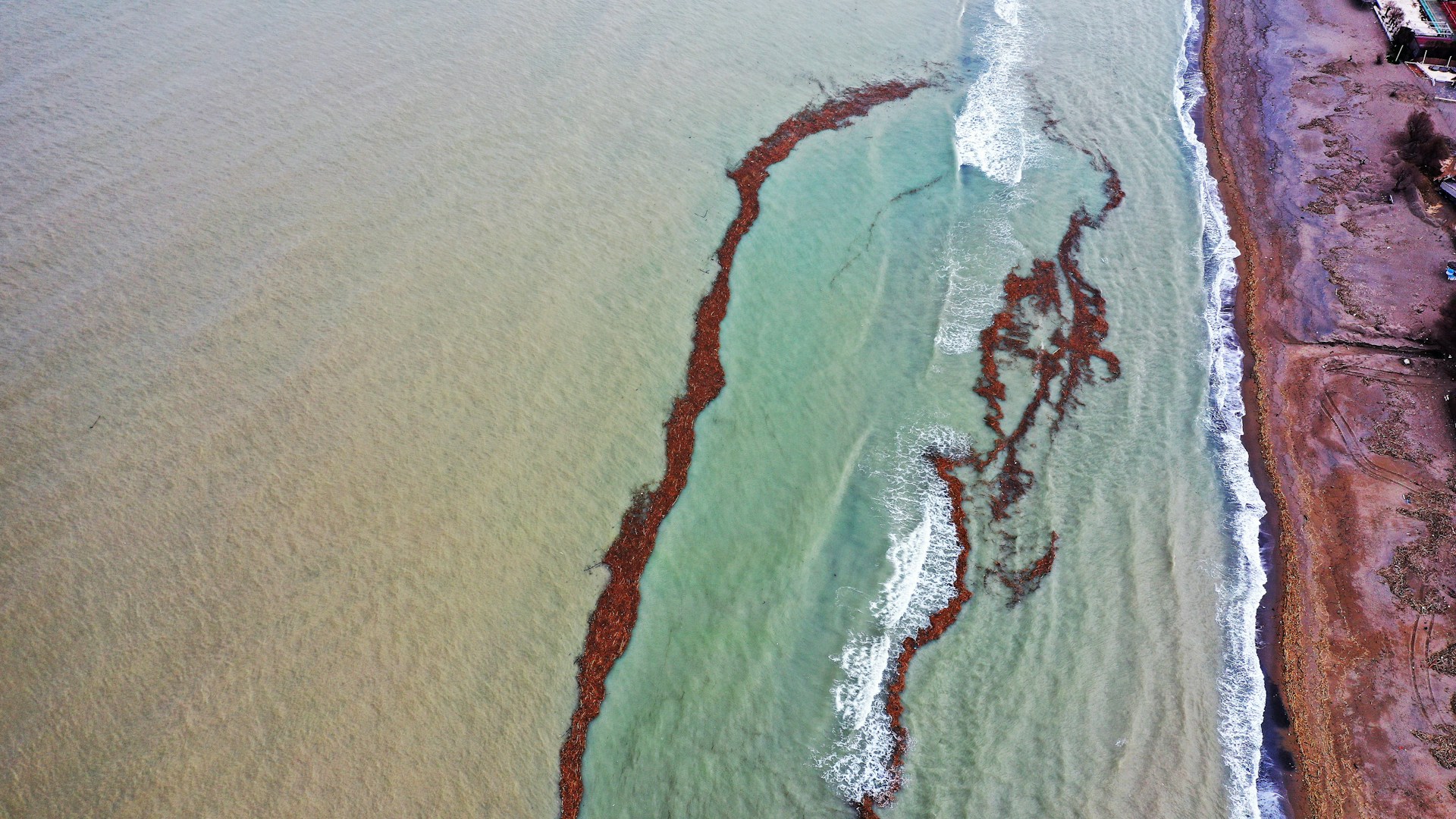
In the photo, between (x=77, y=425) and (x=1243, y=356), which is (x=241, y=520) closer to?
(x=77, y=425)

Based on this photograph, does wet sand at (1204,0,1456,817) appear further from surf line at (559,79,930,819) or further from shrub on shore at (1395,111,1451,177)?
surf line at (559,79,930,819)

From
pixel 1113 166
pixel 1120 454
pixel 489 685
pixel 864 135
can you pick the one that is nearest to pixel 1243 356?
pixel 1120 454

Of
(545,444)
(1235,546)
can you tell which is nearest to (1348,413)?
(1235,546)

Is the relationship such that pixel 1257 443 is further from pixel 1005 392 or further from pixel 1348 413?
pixel 1005 392

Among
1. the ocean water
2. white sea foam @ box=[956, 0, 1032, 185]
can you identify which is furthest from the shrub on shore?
white sea foam @ box=[956, 0, 1032, 185]

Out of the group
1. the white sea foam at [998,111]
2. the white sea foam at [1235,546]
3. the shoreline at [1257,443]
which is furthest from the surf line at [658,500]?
the shoreline at [1257,443]
